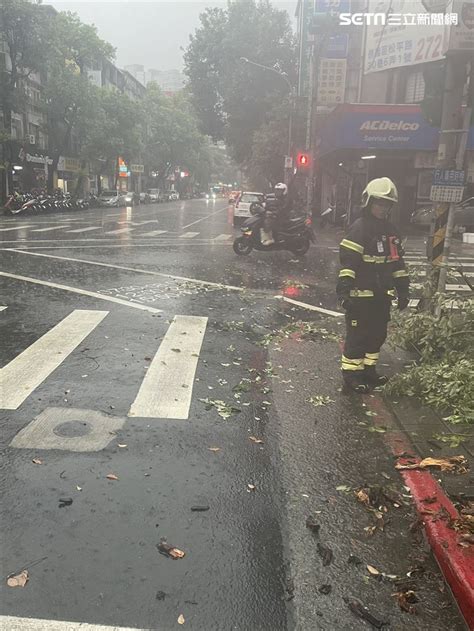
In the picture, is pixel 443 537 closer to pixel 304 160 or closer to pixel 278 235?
pixel 278 235

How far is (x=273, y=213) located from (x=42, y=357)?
9929mm

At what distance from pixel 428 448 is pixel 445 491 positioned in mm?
670

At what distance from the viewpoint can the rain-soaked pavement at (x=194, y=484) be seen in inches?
103

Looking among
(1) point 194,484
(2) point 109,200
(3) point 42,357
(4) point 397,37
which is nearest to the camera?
(1) point 194,484

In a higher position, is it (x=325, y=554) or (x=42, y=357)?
(x=325, y=554)

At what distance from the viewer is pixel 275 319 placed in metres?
8.40

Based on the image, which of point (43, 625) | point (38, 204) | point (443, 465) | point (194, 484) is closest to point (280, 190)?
point (443, 465)

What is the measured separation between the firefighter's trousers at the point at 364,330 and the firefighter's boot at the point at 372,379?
0.31ft

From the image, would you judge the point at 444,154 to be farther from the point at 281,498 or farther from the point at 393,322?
the point at 281,498

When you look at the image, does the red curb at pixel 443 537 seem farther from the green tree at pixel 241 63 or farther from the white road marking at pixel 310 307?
the green tree at pixel 241 63

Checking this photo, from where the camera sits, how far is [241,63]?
43031mm

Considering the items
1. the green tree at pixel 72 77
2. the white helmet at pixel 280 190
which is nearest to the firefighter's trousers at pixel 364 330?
the white helmet at pixel 280 190

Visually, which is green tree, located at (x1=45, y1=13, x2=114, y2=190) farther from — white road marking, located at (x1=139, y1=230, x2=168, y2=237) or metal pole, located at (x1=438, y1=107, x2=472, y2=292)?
metal pole, located at (x1=438, y1=107, x2=472, y2=292)

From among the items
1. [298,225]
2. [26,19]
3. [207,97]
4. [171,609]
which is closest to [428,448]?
[171,609]
